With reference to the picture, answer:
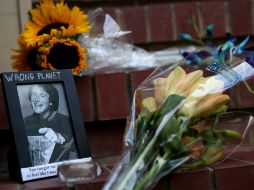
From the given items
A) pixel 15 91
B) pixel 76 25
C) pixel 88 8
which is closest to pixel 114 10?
pixel 88 8

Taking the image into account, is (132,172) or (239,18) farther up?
(239,18)

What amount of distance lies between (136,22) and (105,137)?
59cm

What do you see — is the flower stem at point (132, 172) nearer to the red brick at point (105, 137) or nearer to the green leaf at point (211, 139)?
the green leaf at point (211, 139)

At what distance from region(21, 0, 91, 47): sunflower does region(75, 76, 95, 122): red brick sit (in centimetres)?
16

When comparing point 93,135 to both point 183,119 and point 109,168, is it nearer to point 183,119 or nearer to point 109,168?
point 109,168

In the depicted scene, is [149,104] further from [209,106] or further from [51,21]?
[51,21]

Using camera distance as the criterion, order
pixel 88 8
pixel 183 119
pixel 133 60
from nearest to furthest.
A: pixel 183 119, pixel 133 60, pixel 88 8

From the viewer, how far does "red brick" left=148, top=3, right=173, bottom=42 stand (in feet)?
6.69

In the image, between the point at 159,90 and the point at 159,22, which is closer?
the point at 159,90

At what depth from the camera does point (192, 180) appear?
122cm

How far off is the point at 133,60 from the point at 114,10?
0.29 m

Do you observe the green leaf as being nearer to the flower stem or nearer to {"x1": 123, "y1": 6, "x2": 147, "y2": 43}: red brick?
the flower stem

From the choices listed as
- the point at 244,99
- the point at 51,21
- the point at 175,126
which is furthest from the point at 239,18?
the point at 175,126

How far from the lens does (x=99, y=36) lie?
176cm
